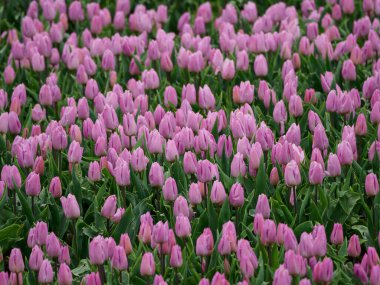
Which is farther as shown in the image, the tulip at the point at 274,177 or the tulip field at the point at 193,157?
the tulip at the point at 274,177

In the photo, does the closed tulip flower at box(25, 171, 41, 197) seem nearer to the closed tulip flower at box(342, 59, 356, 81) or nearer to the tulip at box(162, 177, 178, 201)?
the tulip at box(162, 177, 178, 201)

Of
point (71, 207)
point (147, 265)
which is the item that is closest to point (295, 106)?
point (71, 207)

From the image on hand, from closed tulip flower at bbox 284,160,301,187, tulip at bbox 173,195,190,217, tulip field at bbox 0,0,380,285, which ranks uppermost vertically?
closed tulip flower at bbox 284,160,301,187

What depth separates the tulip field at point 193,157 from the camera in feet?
11.6

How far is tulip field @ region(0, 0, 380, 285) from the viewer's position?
355 cm

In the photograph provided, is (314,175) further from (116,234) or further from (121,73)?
(121,73)

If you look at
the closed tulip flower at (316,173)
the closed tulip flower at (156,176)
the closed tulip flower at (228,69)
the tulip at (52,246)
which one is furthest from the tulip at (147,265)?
the closed tulip flower at (228,69)

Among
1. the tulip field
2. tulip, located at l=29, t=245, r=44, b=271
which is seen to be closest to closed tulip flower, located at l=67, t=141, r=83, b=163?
the tulip field

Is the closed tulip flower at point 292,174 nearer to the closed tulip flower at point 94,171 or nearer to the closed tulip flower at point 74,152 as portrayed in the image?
the closed tulip flower at point 94,171

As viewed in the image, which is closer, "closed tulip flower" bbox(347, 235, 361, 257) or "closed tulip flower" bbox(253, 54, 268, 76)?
"closed tulip flower" bbox(347, 235, 361, 257)

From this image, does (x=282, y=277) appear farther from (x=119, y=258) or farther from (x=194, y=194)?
(x=194, y=194)

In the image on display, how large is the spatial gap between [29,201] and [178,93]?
1635 mm

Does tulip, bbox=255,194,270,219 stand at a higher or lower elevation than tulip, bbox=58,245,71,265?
higher

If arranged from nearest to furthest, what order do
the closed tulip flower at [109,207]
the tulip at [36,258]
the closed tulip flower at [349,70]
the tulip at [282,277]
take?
the tulip at [282,277], the tulip at [36,258], the closed tulip flower at [109,207], the closed tulip flower at [349,70]
